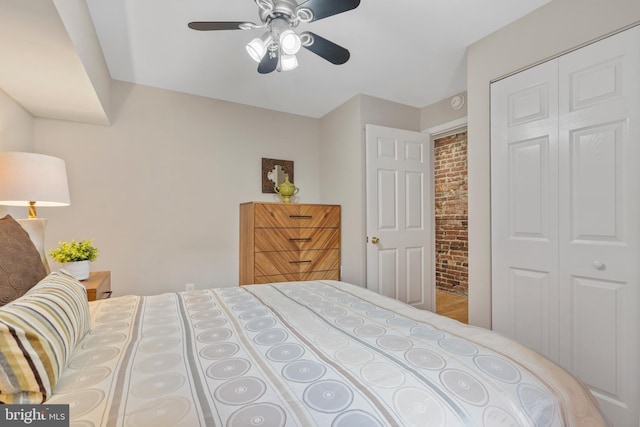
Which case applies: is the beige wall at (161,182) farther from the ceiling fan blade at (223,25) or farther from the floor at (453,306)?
the floor at (453,306)

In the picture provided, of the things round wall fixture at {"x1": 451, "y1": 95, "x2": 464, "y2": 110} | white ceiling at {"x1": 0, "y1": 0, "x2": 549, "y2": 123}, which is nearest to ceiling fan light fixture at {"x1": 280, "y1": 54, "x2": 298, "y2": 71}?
white ceiling at {"x1": 0, "y1": 0, "x2": 549, "y2": 123}

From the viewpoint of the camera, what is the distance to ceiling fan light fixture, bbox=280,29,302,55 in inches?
58.6

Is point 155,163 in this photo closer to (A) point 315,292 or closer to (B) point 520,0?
(A) point 315,292

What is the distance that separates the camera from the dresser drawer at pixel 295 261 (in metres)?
2.87

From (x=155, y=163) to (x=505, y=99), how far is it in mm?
3028

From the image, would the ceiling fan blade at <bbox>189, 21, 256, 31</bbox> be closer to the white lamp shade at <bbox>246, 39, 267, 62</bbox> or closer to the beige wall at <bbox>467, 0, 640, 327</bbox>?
the white lamp shade at <bbox>246, 39, 267, 62</bbox>

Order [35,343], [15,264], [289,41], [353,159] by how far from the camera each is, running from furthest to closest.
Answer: [353,159] → [289,41] → [15,264] → [35,343]

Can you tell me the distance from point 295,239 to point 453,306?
7.48 ft

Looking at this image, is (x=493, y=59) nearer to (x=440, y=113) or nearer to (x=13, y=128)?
(x=440, y=113)

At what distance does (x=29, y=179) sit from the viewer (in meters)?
1.72

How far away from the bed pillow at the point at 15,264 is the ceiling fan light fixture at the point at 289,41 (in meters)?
1.46

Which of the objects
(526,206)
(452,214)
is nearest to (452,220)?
(452,214)

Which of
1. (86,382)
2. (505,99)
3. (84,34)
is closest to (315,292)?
(86,382)

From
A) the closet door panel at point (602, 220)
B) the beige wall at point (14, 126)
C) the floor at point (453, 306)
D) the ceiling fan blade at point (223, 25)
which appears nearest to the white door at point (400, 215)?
the floor at point (453, 306)
